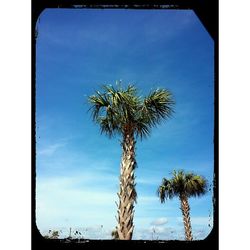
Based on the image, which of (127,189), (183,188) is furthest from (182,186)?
(127,189)

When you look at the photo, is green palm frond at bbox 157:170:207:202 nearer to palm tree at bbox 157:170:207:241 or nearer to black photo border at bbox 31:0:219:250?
palm tree at bbox 157:170:207:241

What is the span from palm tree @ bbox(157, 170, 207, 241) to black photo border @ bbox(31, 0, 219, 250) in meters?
4.17

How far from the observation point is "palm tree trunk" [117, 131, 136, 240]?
6555 millimetres

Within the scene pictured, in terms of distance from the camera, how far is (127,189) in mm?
6961

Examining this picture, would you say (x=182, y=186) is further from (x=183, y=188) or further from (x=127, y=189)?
(x=127, y=189)

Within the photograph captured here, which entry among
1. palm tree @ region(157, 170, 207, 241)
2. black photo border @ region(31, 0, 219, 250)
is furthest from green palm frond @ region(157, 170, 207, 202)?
black photo border @ region(31, 0, 219, 250)
